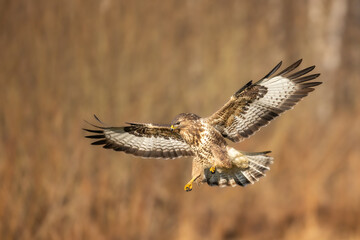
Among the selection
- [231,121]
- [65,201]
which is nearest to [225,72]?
[65,201]

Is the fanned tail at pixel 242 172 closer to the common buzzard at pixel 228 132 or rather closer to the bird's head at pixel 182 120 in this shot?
the common buzzard at pixel 228 132

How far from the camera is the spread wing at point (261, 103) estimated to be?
5449 millimetres

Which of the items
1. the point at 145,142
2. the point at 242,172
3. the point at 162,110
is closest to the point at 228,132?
the point at 242,172

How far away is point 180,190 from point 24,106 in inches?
102

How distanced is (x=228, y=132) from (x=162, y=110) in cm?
392

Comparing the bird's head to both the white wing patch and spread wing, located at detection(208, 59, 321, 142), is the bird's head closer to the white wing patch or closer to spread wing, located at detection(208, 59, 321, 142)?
spread wing, located at detection(208, 59, 321, 142)

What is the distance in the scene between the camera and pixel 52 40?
8.58 meters

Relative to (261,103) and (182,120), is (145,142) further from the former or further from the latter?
(261,103)

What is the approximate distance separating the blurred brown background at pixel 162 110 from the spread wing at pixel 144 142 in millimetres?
2924

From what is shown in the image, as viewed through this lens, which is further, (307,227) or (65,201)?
(307,227)

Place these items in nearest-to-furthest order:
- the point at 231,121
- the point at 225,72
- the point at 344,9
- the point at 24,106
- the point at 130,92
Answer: the point at 231,121 → the point at 24,106 → the point at 130,92 → the point at 225,72 → the point at 344,9

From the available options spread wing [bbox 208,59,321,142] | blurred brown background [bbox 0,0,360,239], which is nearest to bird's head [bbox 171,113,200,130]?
spread wing [bbox 208,59,321,142]

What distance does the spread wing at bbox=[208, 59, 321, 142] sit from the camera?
5449 millimetres

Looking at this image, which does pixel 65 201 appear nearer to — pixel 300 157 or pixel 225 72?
pixel 225 72
